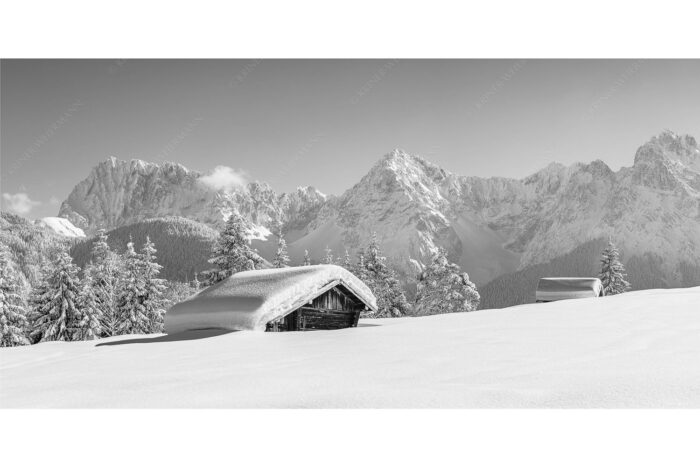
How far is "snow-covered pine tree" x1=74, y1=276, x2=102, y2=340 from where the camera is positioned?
33.6 meters

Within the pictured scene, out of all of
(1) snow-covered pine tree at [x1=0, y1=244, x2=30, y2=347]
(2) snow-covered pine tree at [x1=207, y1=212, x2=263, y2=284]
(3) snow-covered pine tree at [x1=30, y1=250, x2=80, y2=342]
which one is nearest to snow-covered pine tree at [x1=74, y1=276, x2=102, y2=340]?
(3) snow-covered pine tree at [x1=30, y1=250, x2=80, y2=342]

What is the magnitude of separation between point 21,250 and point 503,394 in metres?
176

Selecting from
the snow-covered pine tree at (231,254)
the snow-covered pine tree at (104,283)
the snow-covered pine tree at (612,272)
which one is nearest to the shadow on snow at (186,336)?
the snow-covered pine tree at (231,254)

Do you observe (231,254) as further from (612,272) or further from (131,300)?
(612,272)

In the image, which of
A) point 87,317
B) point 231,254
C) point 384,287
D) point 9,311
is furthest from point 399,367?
point 384,287

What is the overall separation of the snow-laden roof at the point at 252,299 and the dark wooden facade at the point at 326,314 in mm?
681

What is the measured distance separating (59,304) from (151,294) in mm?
6366

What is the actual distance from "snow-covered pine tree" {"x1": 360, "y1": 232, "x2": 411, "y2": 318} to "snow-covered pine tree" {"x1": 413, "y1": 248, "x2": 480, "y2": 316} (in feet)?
5.87

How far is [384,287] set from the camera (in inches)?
1770

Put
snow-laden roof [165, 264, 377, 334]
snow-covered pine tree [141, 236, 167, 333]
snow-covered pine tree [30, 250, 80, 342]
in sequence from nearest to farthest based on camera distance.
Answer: snow-laden roof [165, 264, 377, 334] < snow-covered pine tree [30, 250, 80, 342] < snow-covered pine tree [141, 236, 167, 333]

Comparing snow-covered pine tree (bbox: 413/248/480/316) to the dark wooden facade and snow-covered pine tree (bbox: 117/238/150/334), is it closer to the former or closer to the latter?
snow-covered pine tree (bbox: 117/238/150/334)

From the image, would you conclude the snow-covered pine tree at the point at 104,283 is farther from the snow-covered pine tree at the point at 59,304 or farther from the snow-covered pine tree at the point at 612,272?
the snow-covered pine tree at the point at 612,272

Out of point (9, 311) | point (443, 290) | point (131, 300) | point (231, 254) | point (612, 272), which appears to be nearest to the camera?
point (9, 311)

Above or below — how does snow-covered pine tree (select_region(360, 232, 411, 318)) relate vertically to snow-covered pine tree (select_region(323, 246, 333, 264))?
below
